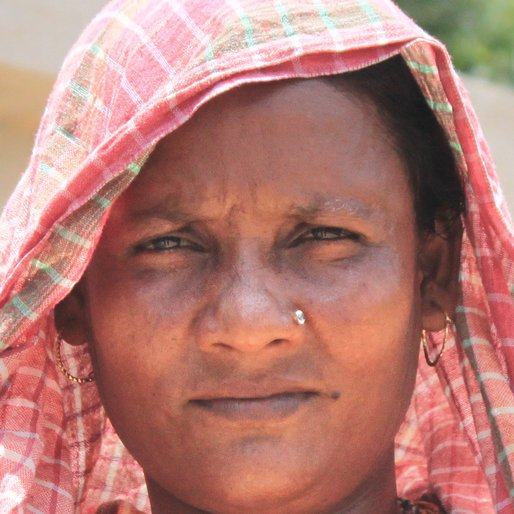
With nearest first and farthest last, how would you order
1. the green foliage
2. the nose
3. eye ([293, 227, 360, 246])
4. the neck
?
1. the nose
2. eye ([293, 227, 360, 246])
3. the neck
4. the green foliage

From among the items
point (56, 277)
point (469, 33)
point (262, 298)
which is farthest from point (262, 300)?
point (469, 33)

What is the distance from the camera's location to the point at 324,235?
173 centimetres

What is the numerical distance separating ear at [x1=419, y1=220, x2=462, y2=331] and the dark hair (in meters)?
0.02

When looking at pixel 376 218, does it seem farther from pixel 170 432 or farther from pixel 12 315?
pixel 12 315

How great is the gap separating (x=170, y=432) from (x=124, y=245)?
0.91ft

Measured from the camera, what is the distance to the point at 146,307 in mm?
1711

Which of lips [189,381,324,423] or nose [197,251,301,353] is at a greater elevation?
nose [197,251,301,353]

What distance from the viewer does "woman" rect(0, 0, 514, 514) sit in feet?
5.37

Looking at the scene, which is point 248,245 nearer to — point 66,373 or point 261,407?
point 261,407

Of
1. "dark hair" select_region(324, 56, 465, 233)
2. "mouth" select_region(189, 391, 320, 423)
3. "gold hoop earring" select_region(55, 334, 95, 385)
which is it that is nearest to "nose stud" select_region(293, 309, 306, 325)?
"mouth" select_region(189, 391, 320, 423)

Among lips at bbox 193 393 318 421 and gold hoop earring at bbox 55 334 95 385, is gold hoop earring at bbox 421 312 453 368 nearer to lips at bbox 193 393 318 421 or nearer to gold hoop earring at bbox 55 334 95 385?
lips at bbox 193 393 318 421

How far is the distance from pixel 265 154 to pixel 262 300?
0.67 ft

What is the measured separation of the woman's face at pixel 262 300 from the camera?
165 cm

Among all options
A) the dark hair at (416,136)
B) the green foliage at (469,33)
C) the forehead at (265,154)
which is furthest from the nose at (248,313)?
the green foliage at (469,33)
